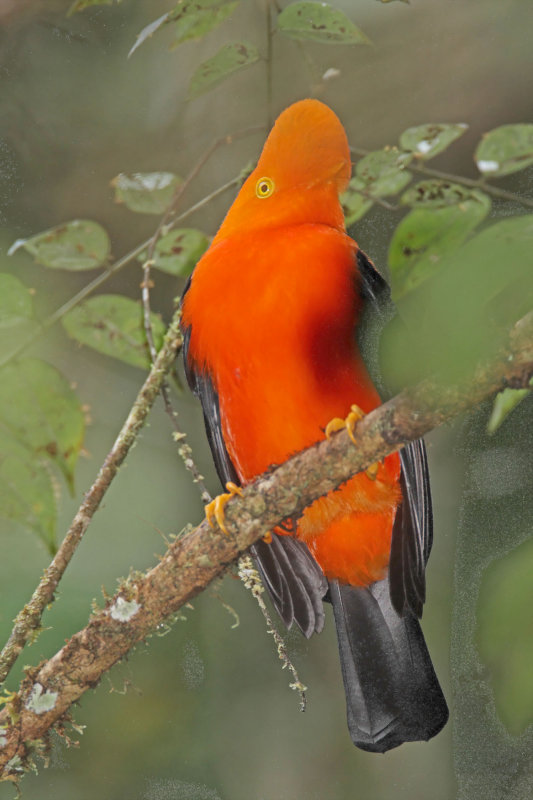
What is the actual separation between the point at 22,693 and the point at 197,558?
1.42 feet

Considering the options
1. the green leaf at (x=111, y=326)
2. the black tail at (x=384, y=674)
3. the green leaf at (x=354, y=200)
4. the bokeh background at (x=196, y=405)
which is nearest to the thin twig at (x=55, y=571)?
the green leaf at (x=111, y=326)

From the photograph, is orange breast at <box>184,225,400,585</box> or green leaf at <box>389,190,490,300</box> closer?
green leaf at <box>389,190,490,300</box>

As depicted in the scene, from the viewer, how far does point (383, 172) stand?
155 centimetres

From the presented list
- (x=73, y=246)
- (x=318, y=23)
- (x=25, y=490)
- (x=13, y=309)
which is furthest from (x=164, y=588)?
(x=318, y=23)

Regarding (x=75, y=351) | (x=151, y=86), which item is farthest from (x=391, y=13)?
(x=75, y=351)

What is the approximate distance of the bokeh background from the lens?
185 centimetres

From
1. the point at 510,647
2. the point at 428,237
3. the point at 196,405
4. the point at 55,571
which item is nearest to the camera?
the point at 510,647

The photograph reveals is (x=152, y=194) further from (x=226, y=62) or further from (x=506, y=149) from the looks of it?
(x=506, y=149)

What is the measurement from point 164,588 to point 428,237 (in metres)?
0.77

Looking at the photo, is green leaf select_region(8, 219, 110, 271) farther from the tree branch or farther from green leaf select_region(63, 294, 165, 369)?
the tree branch

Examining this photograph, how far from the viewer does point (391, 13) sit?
1.97 m

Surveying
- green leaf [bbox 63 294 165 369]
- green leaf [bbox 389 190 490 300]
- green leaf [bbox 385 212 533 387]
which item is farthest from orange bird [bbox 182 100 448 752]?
green leaf [bbox 385 212 533 387]

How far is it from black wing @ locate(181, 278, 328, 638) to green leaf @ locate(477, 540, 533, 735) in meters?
1.05

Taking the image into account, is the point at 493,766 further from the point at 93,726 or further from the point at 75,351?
the point at 75,351
